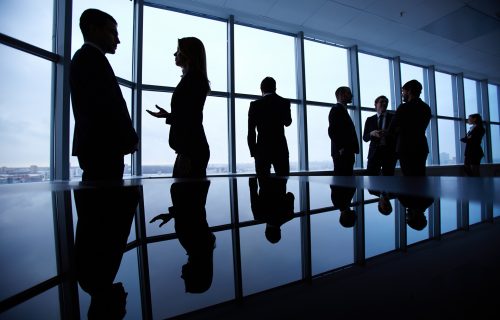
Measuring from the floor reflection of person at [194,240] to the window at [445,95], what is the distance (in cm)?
820

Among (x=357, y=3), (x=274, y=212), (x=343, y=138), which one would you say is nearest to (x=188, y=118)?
(x=274, y=212)

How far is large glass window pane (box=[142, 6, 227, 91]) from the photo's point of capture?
3580 millimetres

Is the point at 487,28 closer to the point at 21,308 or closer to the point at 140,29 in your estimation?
the point at 140,29

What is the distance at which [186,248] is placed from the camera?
8.6 inches

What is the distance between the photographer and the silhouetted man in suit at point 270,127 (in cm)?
191

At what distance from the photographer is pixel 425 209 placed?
30 cm

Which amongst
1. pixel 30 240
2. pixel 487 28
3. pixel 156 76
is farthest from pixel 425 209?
pixel 487 28

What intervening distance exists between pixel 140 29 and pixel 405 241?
4139mm

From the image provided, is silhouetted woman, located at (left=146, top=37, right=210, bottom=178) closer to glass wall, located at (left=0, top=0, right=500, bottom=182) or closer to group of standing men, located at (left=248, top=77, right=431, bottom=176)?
group of standing men, located at (left=248, top=77, right=431, bottom=176)

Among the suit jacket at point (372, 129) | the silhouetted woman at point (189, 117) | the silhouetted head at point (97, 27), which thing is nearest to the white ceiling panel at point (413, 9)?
the suit jacket at point (372, 129)

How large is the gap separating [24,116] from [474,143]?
6.77 metres

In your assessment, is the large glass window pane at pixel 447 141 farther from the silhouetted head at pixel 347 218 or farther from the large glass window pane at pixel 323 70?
the silhouetted head at pixel 347 218

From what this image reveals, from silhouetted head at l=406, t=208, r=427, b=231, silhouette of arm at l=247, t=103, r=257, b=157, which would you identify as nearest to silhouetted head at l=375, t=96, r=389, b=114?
silhouette of arm at l=247, t=103, r=257, b=157

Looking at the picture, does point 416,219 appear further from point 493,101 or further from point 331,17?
point 493,101
